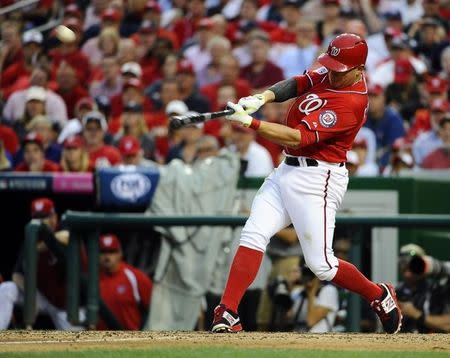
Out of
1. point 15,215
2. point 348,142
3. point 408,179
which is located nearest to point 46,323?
point 15,215

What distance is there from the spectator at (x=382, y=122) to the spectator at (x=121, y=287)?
3.19 meters

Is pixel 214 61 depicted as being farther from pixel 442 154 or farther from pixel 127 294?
pixel 127 294

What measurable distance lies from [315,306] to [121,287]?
1.49 meters

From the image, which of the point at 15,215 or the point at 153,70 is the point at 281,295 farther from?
the point at 153,70

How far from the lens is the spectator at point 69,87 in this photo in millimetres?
13727

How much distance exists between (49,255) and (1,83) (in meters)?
5.51

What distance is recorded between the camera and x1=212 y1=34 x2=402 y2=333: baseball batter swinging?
22.8 feet

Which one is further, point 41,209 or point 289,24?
point 289,24

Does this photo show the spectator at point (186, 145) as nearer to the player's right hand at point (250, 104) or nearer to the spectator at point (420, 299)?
the spectator at point (420, 299)

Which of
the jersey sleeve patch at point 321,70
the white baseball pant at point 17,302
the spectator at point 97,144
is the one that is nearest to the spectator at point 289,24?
the spectator at point 97,144

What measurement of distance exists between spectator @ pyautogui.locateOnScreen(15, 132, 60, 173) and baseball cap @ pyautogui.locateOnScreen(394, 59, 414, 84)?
12.3 ft

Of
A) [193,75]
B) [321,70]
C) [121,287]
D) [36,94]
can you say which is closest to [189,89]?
[193,75]

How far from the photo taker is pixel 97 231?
31.4 feet

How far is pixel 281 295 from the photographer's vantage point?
31.2 ft
